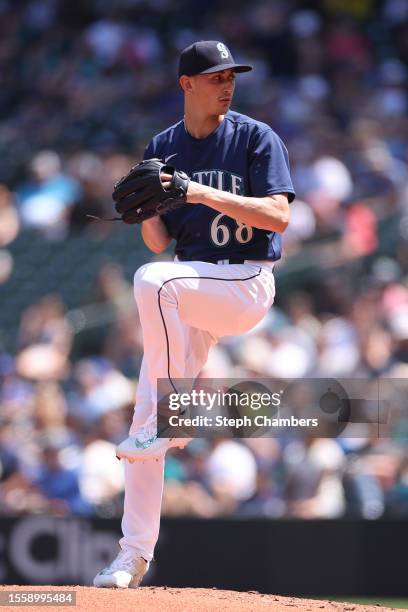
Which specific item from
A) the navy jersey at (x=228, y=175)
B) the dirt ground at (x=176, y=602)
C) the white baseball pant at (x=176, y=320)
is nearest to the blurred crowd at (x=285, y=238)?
the dirt ground at (x=176, y=602)

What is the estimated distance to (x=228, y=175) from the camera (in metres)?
4.96

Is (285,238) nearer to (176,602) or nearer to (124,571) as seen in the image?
(124,571)

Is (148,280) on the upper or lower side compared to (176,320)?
upper

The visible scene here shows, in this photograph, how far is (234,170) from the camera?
16.3ft

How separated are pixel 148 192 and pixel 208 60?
63 centimetres

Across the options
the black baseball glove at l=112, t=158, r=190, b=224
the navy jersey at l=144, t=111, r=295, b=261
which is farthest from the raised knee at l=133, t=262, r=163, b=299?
the navy jersey at l=144, t=111, r=295, b=261

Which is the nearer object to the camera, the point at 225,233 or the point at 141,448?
the point at 141,448

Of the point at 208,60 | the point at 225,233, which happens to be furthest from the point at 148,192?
the point at 208,60

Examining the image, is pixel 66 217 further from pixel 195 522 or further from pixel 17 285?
pixel 195 522

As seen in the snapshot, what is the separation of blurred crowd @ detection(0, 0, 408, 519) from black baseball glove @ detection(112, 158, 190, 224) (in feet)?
11.6

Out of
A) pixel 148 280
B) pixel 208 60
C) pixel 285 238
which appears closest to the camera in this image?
pixel 148 280

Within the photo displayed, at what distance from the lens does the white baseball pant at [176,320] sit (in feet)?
15.8

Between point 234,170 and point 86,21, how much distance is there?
395 inches

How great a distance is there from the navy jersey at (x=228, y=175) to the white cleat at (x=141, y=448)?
0.77 meters
